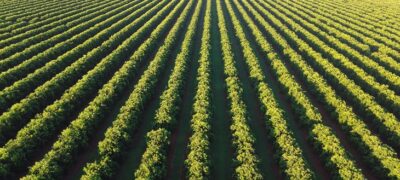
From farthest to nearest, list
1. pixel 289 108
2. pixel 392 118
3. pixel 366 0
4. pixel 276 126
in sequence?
pixel 366 0 → pixel 289 108 → pixel 392 118 → pixel 276 126

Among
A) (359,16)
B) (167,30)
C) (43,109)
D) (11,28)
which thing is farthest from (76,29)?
(359,16)

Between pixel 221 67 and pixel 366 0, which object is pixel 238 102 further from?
pixel 366 0

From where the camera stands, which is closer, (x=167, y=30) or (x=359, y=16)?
(x=167, y=30)

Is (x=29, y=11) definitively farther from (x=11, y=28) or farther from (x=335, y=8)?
(x=335, y=8)

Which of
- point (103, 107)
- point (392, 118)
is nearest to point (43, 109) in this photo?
point (103, 107)

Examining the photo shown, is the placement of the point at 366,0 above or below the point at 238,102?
below

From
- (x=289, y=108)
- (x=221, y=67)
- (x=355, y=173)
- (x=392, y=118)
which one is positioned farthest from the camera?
(x=221, y=67)
